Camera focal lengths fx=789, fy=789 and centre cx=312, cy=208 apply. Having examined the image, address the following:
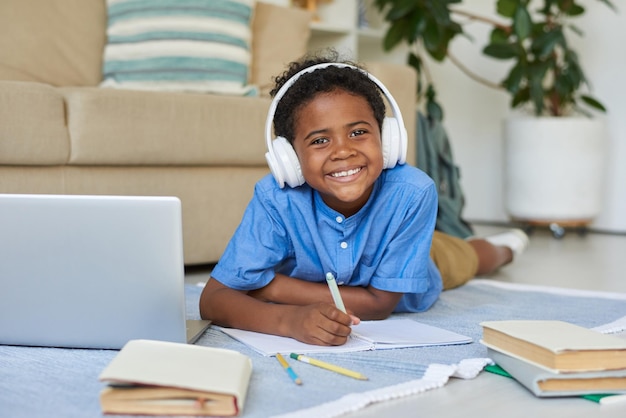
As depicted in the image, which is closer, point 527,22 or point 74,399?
point 74,399

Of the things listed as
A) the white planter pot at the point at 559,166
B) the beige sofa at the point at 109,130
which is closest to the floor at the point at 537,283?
the white planter pot at the point at 559,166

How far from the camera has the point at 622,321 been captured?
1504mm

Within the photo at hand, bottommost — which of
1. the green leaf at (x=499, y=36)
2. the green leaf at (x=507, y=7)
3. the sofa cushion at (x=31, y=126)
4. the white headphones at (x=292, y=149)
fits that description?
the sofa cushion at (x=31, y=126)

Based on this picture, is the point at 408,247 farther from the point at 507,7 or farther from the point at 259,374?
the point at 507,7

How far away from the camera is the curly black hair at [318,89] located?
137cm

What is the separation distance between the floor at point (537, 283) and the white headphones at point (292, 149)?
1.44ft

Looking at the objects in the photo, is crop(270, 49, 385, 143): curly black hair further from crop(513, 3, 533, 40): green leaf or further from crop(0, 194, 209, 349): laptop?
crop(513, 3, 533, 40): green leaf

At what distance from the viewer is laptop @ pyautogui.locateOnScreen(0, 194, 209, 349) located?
1116mm

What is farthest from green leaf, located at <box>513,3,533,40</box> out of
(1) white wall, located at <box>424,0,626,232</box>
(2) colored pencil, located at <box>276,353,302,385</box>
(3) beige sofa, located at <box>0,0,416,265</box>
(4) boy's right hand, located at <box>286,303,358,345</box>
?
(2) colored pencil, located at <box>276,353,302,385</box>

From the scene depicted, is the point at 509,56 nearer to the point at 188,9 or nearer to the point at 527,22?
the point at 527,22

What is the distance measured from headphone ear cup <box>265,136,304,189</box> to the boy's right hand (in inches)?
9.6

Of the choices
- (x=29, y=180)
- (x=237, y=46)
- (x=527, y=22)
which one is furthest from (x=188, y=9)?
(x=527, y=22)

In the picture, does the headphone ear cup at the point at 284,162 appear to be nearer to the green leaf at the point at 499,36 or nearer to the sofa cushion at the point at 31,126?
the sofa cushion at the point at 31,126

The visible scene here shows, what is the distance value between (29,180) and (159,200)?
939 mm
